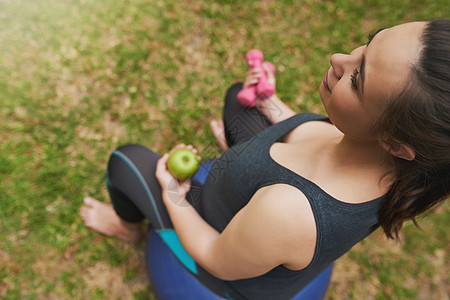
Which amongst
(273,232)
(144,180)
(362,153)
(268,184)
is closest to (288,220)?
(273,232)

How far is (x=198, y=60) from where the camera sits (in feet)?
9.27

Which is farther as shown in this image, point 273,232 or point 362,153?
point 362,153

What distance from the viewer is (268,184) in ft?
3.40

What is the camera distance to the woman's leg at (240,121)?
1805 mm

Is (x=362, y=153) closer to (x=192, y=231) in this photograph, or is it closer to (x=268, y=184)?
(x=268, y=184)

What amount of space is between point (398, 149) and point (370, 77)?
0.66 ft

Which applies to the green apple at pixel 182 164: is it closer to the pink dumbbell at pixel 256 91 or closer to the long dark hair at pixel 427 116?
the pink dumbbell at pixel 256 91

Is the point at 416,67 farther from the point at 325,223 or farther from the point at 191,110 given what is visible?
the point at 191,110

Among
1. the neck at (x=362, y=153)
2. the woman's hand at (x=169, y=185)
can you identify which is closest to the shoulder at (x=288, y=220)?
the neck at (x=362, y=153)

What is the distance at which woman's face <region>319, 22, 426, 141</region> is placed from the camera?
77cm

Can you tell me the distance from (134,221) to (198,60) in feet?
4.75

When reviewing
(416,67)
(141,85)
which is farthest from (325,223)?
(141,85)

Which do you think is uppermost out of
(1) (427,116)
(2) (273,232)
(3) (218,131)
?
(1) (427,116)

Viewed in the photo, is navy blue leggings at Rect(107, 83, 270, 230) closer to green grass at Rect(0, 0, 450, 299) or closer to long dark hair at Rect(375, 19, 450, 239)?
green grass at Rect(0, 0, 450, 299)
